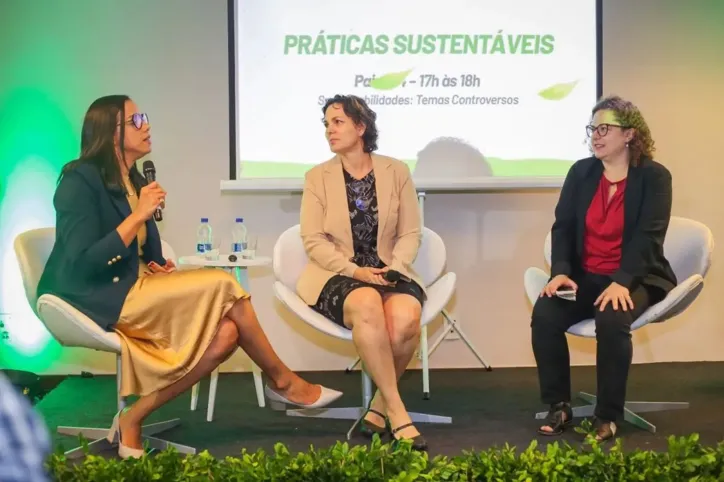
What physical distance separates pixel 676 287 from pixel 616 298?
12.9 inches

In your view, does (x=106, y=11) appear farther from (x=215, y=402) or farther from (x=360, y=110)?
(x=215, y=402)

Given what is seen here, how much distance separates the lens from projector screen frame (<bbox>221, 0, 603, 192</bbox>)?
4184 millimetres

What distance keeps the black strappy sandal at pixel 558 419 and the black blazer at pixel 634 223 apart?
0.54m

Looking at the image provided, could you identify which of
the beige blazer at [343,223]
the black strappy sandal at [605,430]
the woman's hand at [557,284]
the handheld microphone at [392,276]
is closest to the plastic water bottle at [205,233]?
the beige blazer at [343,223]

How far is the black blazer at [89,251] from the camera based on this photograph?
2857 mm

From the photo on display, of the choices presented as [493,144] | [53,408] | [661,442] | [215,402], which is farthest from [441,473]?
[493,144]

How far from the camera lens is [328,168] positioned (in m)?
3.44

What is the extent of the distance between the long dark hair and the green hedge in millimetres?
1287

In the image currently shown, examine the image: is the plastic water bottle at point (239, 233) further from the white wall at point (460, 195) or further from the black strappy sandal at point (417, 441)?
the black strappy sandal at point (417, 441)

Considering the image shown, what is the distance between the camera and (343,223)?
337 centimetres

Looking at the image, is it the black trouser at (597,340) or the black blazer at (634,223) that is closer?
the black trouser at (597,340)

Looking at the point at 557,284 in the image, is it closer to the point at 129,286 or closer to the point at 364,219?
the point at 364,219

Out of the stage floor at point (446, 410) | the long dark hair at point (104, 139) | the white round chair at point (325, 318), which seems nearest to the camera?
the long dark hair at point (104, 139)

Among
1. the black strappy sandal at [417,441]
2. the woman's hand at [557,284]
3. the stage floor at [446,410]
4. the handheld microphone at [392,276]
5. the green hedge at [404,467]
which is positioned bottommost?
the stage floor at [446,410]
